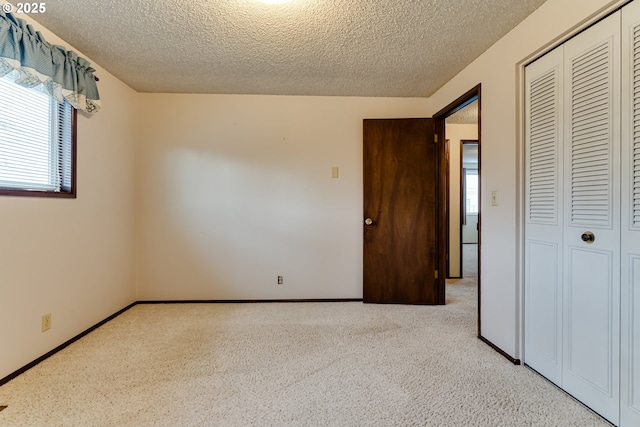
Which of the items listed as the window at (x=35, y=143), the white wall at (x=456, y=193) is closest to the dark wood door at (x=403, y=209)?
the white wall at (x=456, y=193)

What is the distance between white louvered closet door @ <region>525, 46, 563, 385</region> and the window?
3240 mm

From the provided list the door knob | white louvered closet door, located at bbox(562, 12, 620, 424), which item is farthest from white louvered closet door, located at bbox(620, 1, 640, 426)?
the door knob

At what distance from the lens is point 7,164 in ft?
6.02

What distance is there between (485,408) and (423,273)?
1.73 m

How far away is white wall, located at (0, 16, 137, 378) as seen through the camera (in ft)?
6.07

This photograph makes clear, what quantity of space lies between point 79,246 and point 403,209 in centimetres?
300

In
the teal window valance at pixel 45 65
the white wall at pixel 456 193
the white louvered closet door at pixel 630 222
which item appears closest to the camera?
the white louvered closet door at pixel 630 222

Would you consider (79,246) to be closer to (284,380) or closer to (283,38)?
(284,380)

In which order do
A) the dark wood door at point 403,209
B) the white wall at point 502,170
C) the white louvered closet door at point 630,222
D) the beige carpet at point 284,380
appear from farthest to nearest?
the dark wood door at point 403,209 < the white wall at point 502,170 < the beige carpet at point 284,380 < the white louvered closet door at point 630,222

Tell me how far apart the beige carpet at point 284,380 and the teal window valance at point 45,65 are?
1859mm

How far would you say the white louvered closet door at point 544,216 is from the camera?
1736 millimetres

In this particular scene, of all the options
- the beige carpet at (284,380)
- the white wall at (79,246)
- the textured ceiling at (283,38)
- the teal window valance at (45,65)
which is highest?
the textured ceiling at (283,38)

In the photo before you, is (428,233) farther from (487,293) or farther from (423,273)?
(487,293)

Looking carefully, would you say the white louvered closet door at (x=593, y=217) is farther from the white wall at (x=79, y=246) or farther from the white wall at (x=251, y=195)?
the white wall at (x=79, y=246)
